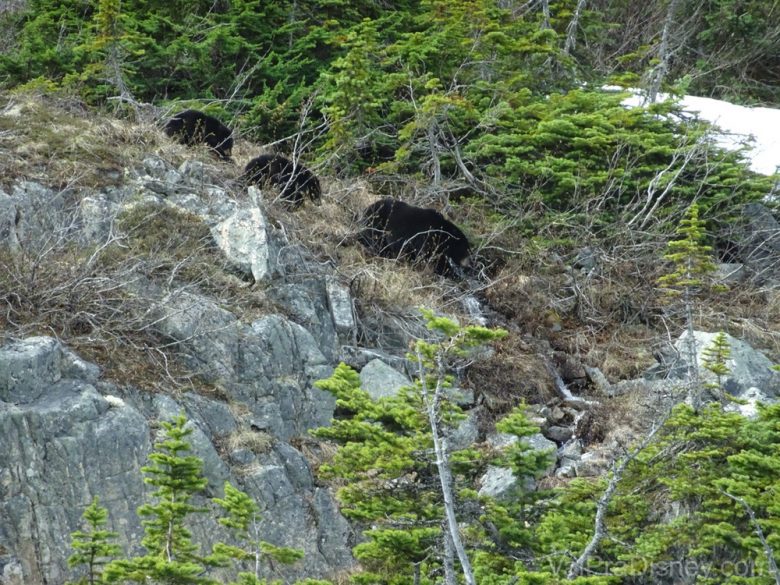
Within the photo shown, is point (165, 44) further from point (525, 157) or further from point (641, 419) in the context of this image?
point (641, 419)

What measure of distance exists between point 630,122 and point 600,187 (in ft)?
3.63

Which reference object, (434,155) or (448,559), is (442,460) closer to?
(448,559)

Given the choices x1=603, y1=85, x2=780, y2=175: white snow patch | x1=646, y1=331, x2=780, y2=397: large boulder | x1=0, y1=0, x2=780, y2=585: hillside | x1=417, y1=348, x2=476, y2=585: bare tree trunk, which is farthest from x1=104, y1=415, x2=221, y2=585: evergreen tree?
x1=603, y1=85, x2=780, y2=175: white snow patch

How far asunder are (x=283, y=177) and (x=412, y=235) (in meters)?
1.78

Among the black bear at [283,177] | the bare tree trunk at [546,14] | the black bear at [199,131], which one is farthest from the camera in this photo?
the bare tree trunk at [546,14]

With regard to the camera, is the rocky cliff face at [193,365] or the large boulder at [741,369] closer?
the rocky cliff face at [193,365]

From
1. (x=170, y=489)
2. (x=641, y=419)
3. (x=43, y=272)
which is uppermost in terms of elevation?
(x=170, y=489)

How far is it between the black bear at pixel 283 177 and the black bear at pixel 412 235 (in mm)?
848

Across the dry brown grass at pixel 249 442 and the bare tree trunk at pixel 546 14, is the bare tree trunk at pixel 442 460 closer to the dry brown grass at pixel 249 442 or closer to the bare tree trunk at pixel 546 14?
the dry brown grass at pixel 249 442

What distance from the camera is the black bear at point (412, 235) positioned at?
13398 millimetres

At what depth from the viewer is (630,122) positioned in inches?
613

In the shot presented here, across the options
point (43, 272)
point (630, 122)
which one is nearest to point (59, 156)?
point (43, 272)

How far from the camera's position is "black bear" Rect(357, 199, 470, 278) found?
13.4m

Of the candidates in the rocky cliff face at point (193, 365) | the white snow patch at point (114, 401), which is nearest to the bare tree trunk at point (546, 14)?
the rocky cliff face at point (193, 365)
